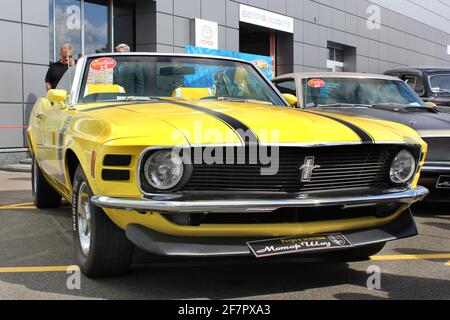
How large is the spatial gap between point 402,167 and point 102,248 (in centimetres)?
187

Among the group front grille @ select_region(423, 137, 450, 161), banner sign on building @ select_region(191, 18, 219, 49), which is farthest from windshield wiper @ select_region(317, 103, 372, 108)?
banner sign on building @ select_region(191, 18, 219, 49)

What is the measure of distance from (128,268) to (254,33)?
18.7 meters

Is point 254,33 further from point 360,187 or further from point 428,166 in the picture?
point 360,187

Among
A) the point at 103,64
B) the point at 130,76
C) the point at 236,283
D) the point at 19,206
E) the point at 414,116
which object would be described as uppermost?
the point at 103,64

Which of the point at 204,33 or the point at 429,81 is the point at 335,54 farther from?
the point at 429,81

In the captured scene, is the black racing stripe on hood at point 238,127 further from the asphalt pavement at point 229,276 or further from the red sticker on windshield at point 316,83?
the red sticker on windshield at point 316,83

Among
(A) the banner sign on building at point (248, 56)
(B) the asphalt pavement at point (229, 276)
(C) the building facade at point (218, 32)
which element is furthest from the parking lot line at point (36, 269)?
(A) the banner sign on building at point (248, 56)

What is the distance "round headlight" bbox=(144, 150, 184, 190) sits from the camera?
308 cm

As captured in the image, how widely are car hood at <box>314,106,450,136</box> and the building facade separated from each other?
7766 mm

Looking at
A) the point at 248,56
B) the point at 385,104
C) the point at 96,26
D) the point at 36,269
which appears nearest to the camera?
the point at 36,269

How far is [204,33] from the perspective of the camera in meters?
16.6

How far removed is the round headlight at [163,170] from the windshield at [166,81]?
136 cm

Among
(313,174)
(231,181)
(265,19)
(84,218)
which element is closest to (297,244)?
(313,174)

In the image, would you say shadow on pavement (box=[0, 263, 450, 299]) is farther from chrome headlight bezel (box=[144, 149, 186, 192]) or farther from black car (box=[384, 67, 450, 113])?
black car (box=[384, 67, 450, 113])
